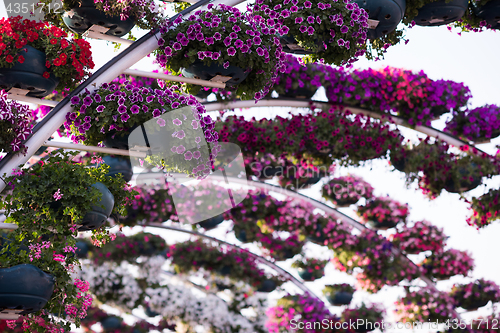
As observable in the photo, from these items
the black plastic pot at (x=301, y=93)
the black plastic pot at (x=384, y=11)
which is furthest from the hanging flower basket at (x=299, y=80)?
the black plastic pot at (x=384, y=11)

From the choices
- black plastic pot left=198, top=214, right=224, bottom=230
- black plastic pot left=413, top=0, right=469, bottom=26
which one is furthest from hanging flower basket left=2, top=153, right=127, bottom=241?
black plastic pot left=198, top=214, right=224, bottom=230

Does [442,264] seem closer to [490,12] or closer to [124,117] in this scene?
[490,12]

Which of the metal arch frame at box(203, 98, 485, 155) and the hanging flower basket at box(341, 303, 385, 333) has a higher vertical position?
the metal arch frame at box(203, 98, 485, 155)

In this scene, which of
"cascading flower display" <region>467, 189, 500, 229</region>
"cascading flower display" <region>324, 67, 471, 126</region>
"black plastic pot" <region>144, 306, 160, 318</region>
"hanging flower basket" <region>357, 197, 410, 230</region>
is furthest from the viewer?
"black plastic pot" <region>144, 306, 160, 318</region>

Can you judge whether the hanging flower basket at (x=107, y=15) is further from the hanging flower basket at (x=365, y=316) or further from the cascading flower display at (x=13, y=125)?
the hanging flower basket at (x=365, y=316)

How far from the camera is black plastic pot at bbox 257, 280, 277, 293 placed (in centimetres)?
1010

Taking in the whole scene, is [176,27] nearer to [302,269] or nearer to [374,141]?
[374,141]

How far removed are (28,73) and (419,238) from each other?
7.92 m

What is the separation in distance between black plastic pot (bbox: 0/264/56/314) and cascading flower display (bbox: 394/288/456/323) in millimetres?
7572

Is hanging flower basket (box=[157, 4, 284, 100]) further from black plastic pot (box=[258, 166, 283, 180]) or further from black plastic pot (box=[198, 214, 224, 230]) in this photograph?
black plastic pot (box=[198, 214, 224, 230])

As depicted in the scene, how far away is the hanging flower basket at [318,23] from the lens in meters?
3.45

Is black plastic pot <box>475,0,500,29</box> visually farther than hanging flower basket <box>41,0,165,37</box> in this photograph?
Yes

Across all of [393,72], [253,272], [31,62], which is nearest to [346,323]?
[253,272]

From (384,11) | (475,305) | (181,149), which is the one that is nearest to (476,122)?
(475,305)
